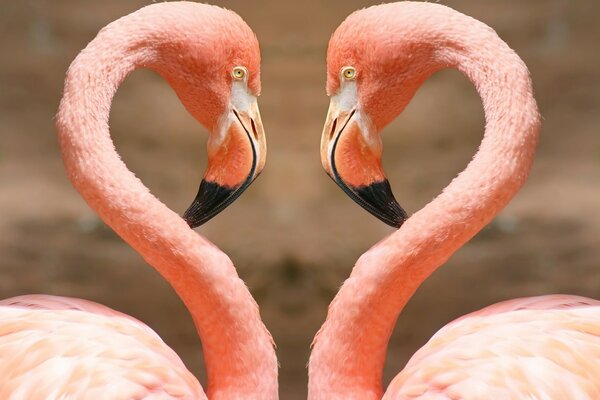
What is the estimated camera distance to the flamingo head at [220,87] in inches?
114

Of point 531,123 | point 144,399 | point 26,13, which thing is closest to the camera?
point 144,399

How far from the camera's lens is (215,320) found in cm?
300

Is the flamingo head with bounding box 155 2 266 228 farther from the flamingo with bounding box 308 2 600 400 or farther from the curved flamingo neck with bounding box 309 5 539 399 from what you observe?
the curved flamingo neck with bounding box 309 5 539 399

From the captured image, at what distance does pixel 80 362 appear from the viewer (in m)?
2.62

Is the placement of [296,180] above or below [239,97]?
below

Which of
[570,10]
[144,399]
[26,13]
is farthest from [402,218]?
[26,13]

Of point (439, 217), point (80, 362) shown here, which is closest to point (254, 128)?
point (439, 217)

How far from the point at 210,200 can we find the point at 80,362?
634mm

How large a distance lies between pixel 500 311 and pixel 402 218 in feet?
1.33

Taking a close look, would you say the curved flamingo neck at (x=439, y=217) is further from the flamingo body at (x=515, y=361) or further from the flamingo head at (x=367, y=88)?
the flamingo body at (x=515, y=361)

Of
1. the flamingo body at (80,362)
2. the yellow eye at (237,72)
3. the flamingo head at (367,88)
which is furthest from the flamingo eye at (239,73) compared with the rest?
the flamingo body at (80,362)

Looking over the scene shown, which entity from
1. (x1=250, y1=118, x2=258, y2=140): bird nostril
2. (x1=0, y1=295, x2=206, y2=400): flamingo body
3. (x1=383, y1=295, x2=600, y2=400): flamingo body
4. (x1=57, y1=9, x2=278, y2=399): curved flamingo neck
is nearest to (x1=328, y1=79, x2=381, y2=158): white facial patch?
(x1=250, y1=118, x2=258, y2=140): bird nostril

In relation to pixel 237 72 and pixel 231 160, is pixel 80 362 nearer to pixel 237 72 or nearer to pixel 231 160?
pixel 231 160

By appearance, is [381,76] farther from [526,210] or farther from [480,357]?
[526,210]
